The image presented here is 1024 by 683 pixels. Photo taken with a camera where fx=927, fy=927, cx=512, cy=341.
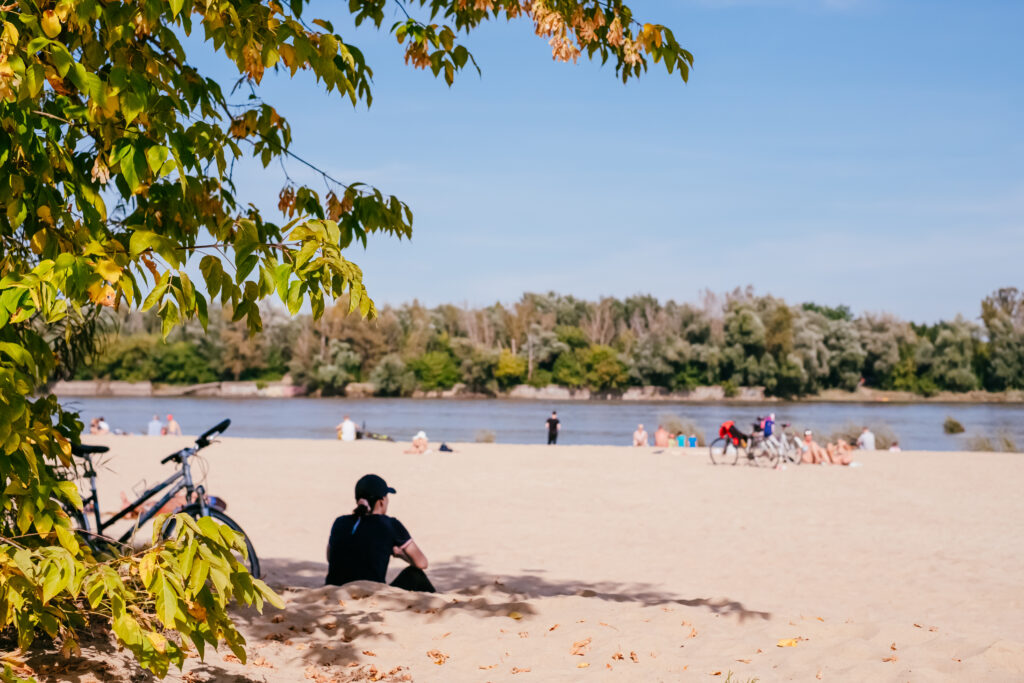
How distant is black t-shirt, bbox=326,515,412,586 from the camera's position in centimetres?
635

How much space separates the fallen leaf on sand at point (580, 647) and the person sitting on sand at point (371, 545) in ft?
4.42

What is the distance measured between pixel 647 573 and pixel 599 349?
74663 millimetres

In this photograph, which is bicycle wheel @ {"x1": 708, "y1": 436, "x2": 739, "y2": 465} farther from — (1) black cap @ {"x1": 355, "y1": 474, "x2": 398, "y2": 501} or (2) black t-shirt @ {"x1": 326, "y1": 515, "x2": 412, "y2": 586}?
(1) black cap @ {"x1": 355, "y1": 474, "x2": 398, "y2": 501}

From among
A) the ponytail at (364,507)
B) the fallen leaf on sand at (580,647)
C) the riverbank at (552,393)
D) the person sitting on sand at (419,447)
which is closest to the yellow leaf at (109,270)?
the fallen leaf on sand at (580,647)

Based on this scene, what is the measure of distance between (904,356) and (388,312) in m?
46.5

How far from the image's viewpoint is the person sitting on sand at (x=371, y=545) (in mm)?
6258

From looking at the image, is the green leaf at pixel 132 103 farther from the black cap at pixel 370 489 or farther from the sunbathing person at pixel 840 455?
the sunbathing person at pixel 840 455

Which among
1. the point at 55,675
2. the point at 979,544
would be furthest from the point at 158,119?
the point at 979,544

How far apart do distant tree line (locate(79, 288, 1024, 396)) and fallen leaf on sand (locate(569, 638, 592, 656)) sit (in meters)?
64.1

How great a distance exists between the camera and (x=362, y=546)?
21.4ft

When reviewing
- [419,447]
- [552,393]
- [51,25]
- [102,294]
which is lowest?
[419,447]

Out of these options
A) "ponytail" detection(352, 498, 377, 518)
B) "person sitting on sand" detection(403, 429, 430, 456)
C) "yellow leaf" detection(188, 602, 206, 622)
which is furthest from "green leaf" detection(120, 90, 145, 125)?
"person sitting on sand" detection(403, 429, 430, 456)

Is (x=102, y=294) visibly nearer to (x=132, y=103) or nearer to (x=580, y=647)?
(x=132, y=103)

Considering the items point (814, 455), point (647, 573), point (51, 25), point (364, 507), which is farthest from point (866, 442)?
point (51, 25)
